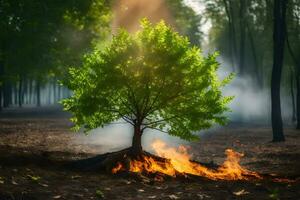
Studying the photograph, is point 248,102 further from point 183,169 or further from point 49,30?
point 183,169

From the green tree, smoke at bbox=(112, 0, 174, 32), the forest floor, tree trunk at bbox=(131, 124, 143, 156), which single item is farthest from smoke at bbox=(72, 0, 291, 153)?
the forest floor

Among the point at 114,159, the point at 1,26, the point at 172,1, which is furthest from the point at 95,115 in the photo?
the point at 172,1

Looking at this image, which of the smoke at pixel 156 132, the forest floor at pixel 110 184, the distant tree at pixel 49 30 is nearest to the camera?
the forest floor at pixel 110 184

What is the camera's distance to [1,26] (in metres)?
36.2

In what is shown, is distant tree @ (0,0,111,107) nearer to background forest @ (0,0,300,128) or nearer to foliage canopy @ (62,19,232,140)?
background forest @ (0,0,300,128)

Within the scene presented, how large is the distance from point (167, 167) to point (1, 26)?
2683 centimetres

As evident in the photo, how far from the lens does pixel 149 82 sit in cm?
1352

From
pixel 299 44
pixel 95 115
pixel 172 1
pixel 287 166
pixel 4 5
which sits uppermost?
pixel 172 1

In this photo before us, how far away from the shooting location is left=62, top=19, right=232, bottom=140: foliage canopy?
13.2 m

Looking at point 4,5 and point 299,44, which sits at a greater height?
point 4,5

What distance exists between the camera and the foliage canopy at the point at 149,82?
43.4ft

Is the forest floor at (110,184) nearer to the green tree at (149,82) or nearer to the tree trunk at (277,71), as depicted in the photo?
the green tree at (149,82)

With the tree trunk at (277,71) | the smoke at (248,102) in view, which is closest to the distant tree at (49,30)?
the smoke at (248,102)

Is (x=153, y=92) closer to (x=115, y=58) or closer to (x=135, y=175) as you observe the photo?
(x=115, y=58)
